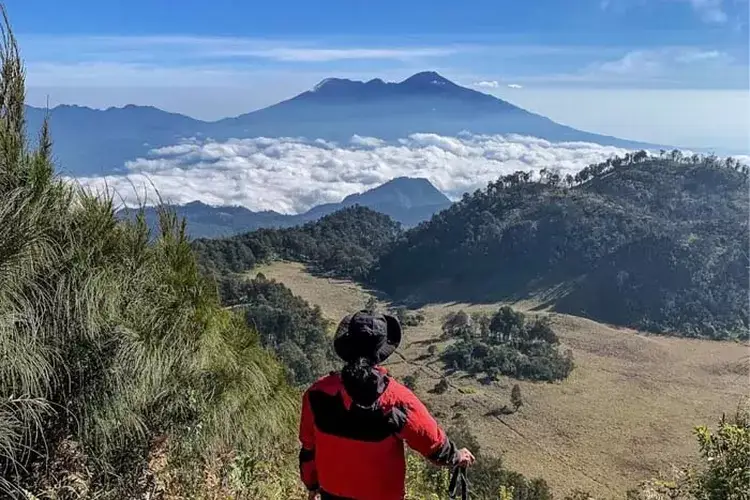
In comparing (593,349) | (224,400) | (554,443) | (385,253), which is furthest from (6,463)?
(385,253)

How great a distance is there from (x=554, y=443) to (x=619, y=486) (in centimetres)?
543

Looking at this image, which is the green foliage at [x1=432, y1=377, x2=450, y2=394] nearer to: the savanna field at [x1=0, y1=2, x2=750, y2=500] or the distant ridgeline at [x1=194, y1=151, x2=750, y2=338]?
the savanna field at [x1=0, y1=2, x2=750, y2=500]

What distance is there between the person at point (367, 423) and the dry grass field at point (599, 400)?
16.1 metres

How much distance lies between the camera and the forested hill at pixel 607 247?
180 feet

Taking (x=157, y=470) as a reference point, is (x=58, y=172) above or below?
above

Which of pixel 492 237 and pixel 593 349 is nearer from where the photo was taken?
pixel 593 349

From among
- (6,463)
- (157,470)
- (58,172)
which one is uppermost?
(58,172)

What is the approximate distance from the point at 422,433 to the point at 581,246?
6434 cm

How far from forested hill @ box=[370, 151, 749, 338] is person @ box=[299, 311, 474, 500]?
53.1m

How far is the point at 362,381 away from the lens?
207cm

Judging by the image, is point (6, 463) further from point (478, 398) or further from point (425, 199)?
point (425, 199)

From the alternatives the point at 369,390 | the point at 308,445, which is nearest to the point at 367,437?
the point at 369,390

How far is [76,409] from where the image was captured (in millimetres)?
3115

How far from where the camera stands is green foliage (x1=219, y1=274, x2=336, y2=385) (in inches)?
851
